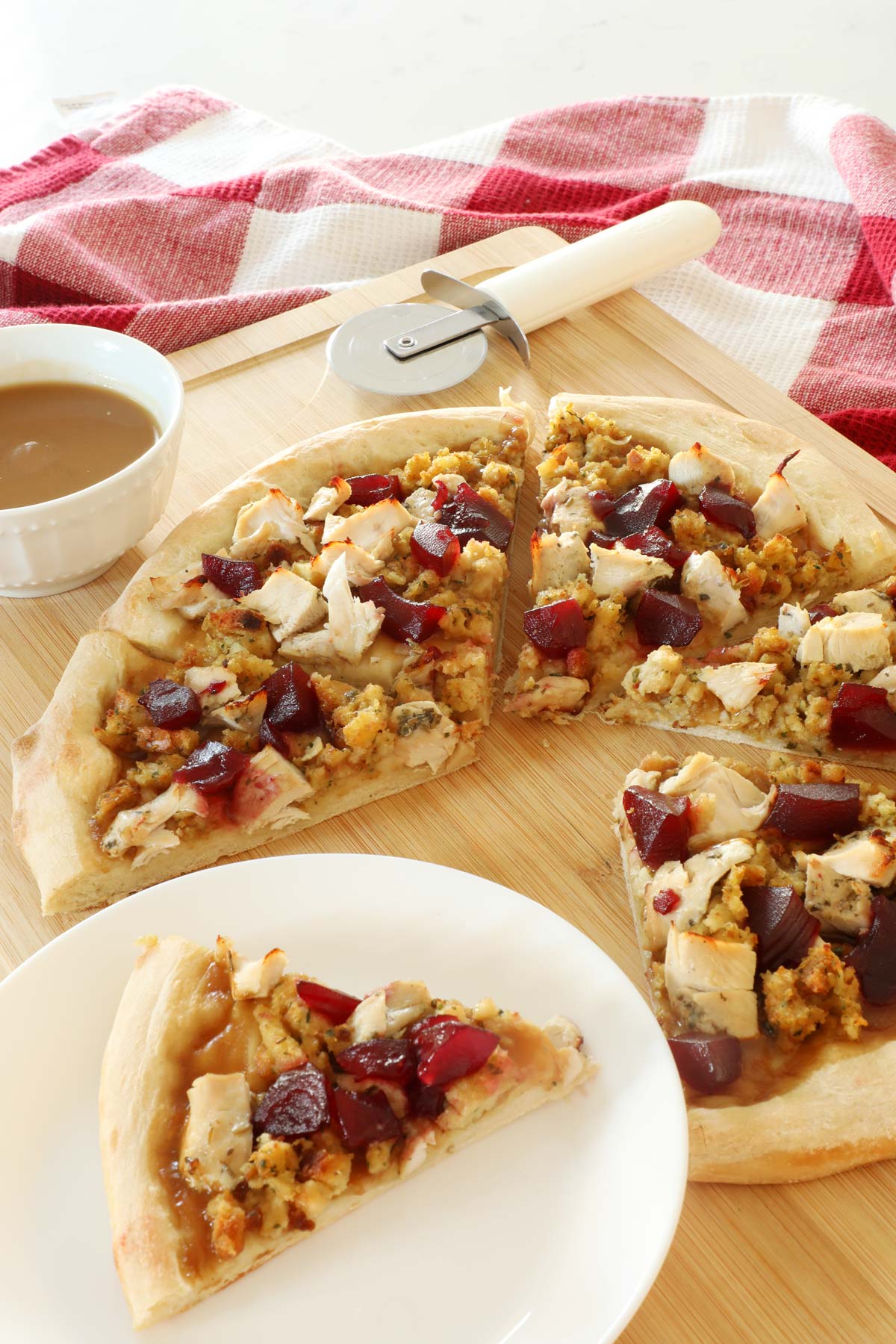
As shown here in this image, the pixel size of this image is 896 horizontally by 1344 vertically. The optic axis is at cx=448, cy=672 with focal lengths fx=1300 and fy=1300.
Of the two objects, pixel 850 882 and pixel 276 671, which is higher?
pixel 276 671

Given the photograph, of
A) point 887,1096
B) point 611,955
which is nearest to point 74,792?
point 611,955

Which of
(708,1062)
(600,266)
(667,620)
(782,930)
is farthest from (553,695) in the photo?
(600,266)

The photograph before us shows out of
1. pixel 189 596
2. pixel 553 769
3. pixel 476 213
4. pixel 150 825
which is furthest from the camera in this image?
pixel 476 213

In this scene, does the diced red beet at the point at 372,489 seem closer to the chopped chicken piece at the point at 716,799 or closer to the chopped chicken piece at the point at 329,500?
the chopped chicken piece at the point at 329,500

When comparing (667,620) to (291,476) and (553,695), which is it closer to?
(553,695)

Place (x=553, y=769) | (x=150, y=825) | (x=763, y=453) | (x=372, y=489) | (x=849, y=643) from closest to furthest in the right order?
1. (x=150, y=825)
2. (x=849, y=643)
3. (x=553, y=769)
4. (x=372, y=489)
5. (x=763, y=453)

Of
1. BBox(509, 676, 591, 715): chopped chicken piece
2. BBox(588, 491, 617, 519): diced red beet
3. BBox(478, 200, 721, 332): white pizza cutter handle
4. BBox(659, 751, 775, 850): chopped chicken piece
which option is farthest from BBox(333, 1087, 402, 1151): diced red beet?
BBox(478, 200, 721, 332): white pizza cutter handle

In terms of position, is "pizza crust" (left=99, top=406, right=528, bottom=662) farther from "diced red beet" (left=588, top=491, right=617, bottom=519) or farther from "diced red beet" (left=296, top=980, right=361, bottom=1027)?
"diced red beet" (left=296, top=980, right=361, bottom=1027)
